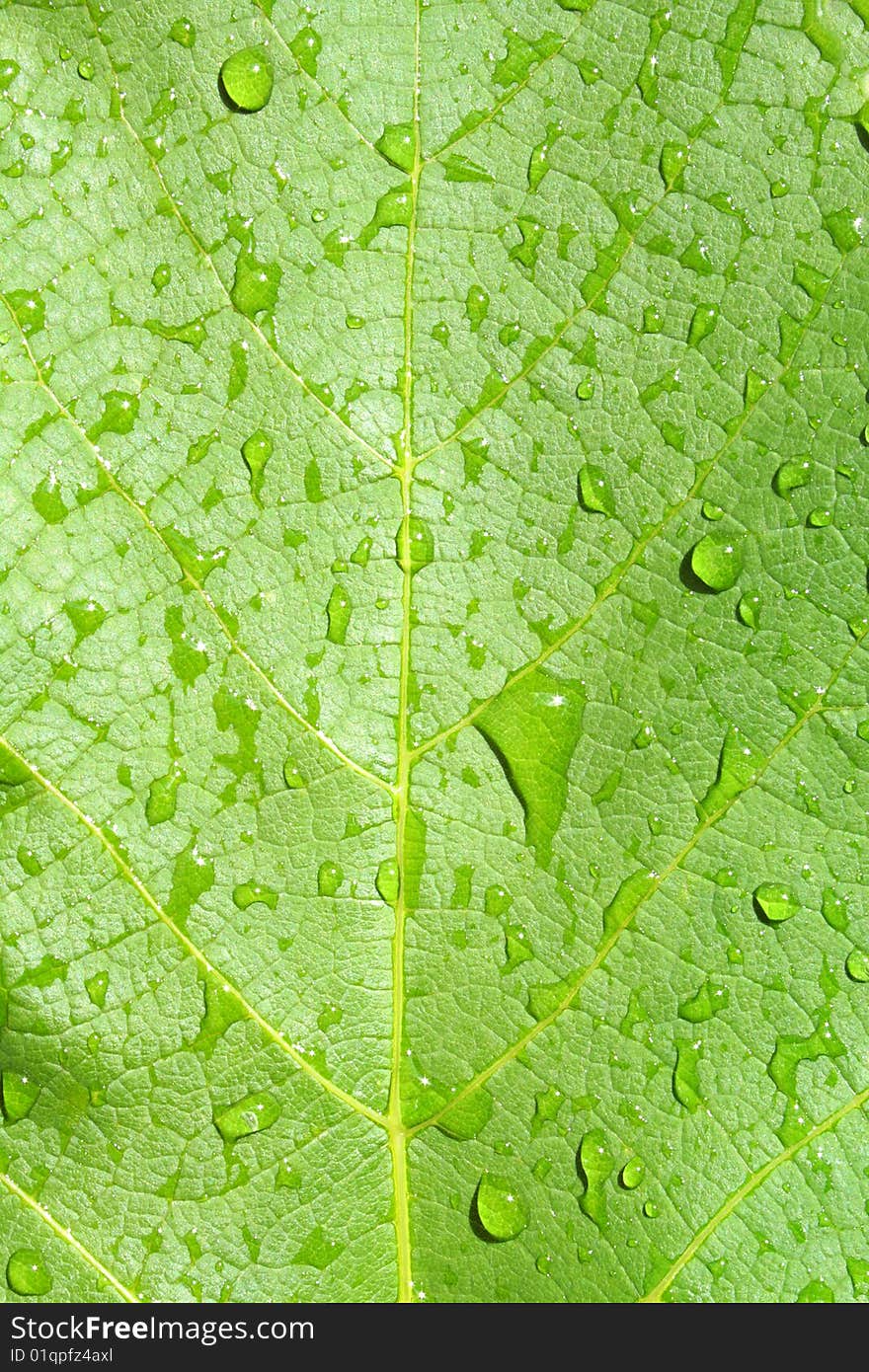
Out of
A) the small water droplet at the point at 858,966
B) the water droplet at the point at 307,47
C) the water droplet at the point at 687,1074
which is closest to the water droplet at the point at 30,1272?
the water droplet at the point at 687,1074

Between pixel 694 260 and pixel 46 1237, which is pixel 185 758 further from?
pixel 694 260

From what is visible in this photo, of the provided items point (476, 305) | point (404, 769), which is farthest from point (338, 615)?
point (476, 305)

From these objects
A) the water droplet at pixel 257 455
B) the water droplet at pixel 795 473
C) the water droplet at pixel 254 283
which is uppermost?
the water droplet at pixel 254 283

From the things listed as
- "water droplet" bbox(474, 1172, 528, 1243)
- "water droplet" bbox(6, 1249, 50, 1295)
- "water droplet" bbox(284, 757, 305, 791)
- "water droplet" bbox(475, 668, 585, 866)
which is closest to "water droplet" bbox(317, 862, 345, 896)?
"water droplet" bbox(284, 757, 305, 791)

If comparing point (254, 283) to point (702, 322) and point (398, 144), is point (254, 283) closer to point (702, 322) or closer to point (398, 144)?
point (398, 144)

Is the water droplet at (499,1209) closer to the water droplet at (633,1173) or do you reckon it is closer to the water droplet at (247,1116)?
the water droplet at (633,1173)
